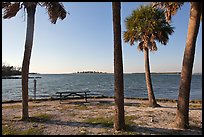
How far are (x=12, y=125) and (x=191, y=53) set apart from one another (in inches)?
283

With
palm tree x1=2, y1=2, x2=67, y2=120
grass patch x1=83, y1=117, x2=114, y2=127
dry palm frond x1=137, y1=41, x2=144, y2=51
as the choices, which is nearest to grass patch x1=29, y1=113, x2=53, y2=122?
palm tree x1=2, y1=2, x2=67, y2=120

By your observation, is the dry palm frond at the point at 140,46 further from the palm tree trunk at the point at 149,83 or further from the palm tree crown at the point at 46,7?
the palm tree crown at the point at 46,7

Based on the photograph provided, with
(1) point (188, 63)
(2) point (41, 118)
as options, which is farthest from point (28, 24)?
(1) point (188, 63)

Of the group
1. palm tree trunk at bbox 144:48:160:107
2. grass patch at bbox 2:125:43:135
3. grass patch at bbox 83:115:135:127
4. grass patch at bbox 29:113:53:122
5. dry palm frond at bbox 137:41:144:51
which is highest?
dry palm frond at bbox 137:41:144:51

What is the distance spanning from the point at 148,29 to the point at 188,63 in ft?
22.6

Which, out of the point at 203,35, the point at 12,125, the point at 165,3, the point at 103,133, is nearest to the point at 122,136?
the point at 103,133

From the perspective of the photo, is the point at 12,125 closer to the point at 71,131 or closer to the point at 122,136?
the point at 71,131

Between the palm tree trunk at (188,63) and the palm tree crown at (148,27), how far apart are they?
6.24m

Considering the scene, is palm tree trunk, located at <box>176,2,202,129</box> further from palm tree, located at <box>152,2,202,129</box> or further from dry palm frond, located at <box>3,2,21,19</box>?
dry palm frond, located at <box>3,2,21,19</box>

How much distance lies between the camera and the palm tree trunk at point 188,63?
25.7 ft

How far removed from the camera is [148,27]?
14.3m

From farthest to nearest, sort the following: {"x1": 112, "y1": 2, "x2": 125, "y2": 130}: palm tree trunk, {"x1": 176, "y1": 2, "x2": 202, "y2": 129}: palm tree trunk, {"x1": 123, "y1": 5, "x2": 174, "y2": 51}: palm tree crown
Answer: {"x1": 123, "y1": 5, "x2": 174, "y2": 51}: palm tree crown
{"x1": 176, "y1": 2, "x2": 202, "y2": 129}: palm tree trunk
{"x1": 112, "y1": 2, "x2": 125, "y2": 130}: palm tree trunk

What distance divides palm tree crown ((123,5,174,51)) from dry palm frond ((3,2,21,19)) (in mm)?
7561

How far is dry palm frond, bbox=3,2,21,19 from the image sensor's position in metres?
9.48
